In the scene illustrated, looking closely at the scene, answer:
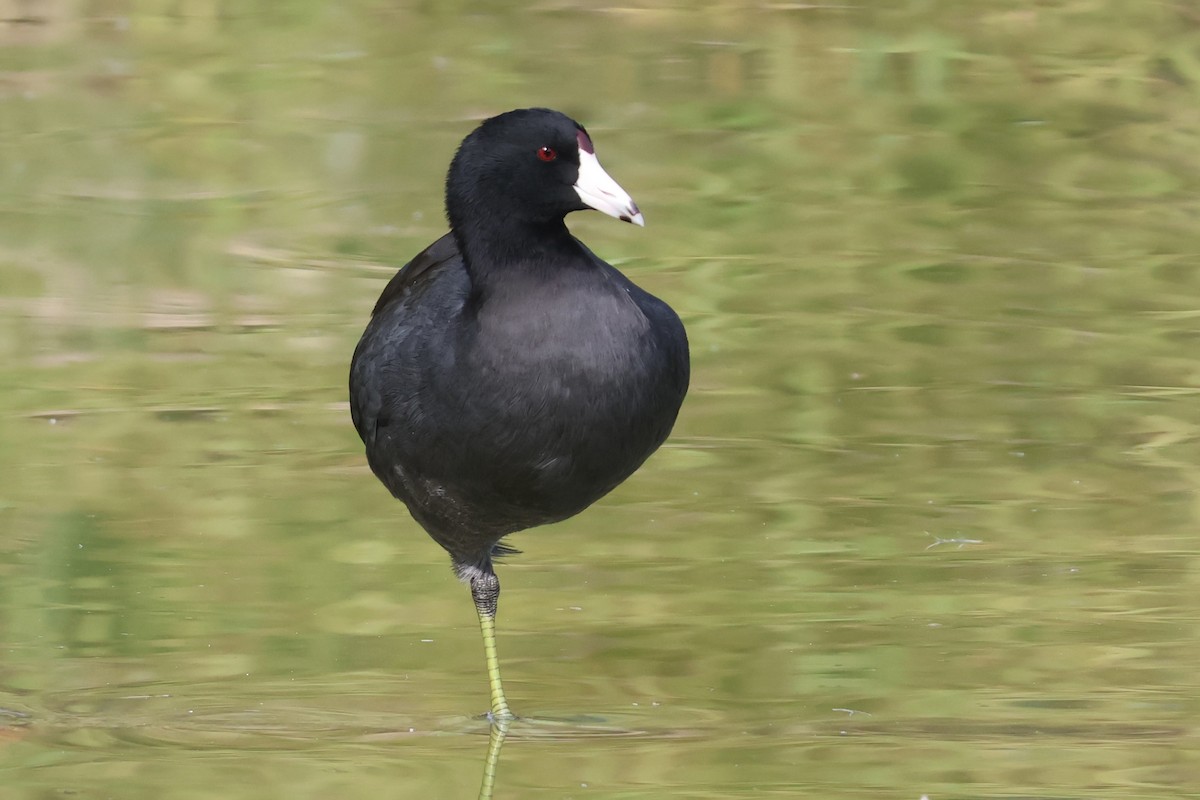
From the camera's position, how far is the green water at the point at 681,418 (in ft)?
16.3

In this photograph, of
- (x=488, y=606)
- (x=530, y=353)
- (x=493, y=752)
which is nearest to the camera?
(x=530, y=353)

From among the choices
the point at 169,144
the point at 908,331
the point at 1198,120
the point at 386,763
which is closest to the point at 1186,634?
the point at 386,763

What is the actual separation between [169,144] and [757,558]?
213 inches

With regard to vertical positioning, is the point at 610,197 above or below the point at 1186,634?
above

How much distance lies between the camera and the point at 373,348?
16.6 feet

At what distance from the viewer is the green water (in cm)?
495

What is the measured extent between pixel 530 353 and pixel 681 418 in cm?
286

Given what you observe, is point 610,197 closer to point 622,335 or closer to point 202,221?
point 622,335

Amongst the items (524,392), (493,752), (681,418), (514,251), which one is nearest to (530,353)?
(524,392)

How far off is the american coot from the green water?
0.71 meters

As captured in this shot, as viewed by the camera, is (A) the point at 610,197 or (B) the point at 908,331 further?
(B) the point at 908,331

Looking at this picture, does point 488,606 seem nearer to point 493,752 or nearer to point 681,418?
point 493,752

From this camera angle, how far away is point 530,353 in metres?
4.41

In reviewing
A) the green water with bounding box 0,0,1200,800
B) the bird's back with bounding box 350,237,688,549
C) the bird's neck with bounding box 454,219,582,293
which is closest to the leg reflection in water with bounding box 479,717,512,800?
the green water with bounding box 0,0,1200,800
